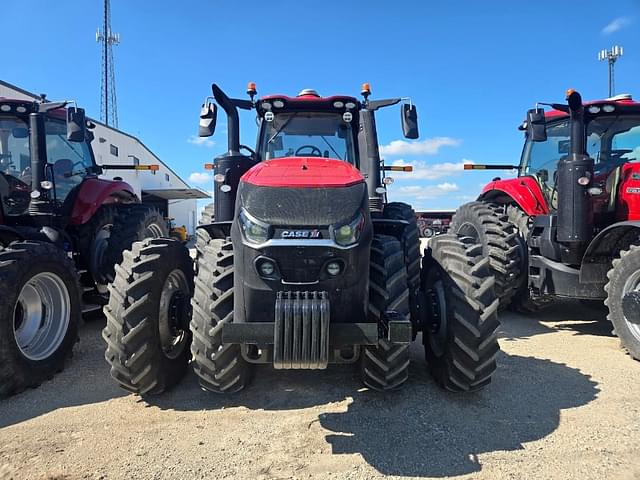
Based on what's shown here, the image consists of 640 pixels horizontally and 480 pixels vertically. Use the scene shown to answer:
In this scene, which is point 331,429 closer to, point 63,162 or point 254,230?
point 254,230

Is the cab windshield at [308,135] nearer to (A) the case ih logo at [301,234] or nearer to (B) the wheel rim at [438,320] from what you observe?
(B) the wheel rim at [438,320]

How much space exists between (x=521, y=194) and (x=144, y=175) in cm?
2331

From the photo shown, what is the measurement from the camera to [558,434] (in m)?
3.04

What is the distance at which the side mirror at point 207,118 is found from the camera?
14.9 ft

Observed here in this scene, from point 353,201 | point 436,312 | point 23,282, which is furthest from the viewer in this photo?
Result: point 23,282

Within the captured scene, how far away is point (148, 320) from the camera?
334 centimetres

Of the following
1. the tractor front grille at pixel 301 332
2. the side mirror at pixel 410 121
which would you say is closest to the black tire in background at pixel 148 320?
the tractor front grille at pixel 301 332

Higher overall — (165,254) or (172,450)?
(165,254)

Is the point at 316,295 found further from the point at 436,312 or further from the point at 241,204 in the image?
the point at 436,312

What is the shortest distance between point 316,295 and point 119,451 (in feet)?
5.03

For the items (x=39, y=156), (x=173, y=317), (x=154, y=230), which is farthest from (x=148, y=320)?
(x=154, y=230)

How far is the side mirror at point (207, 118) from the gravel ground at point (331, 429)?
7.58 ft

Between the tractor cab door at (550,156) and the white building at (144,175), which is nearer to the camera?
the tractor cab door at (550,156)

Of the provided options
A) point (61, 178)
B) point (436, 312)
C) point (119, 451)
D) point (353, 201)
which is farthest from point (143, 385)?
point (61, 178)
